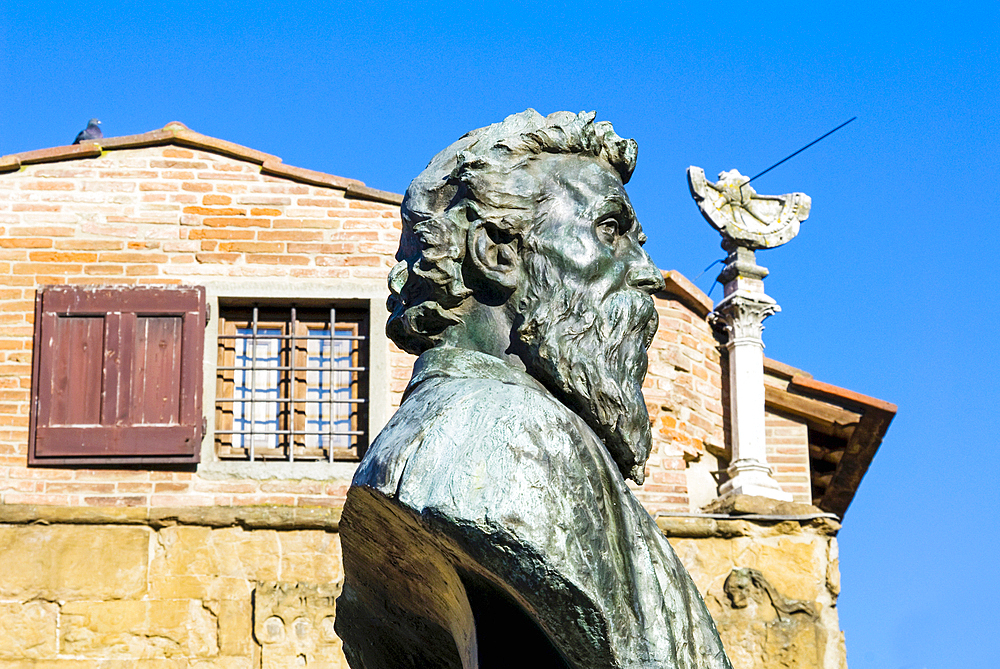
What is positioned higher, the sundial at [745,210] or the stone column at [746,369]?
the sundial at [745,210]

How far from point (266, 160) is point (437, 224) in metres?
10.3

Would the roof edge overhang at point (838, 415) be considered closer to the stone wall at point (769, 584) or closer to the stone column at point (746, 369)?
the stone column at point (746, 369)

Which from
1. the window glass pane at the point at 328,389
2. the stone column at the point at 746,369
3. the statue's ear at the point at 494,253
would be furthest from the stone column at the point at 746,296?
the statue's ear at the point at 494,253

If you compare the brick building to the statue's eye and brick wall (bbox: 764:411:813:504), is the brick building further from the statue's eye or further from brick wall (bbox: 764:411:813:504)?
the statue's eye

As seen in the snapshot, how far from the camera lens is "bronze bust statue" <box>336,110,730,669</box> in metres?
2.76

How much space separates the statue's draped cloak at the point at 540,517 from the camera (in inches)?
107

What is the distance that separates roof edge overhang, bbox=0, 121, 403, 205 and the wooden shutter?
109cm

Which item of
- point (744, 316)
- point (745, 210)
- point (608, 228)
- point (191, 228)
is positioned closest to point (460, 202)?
point (608, 228)

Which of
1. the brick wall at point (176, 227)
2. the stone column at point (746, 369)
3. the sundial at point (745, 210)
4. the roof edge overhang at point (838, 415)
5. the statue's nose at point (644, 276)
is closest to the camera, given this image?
the statue's nose at point (644, 276)

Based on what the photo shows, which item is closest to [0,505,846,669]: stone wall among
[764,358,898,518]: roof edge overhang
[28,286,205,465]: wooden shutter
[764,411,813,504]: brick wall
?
[28,286,205,465]: wooden shutter

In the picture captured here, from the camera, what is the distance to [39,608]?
1223 centimetres

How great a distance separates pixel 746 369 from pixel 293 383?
375cm

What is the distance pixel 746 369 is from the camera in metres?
14.2

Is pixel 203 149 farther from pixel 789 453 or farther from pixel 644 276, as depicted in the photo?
pixel 644 276
